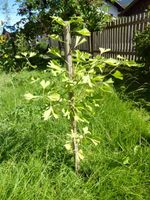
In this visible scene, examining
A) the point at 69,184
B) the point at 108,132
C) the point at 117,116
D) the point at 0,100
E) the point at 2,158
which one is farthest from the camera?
the point at 0,100

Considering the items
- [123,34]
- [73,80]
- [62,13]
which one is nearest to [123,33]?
[123,34]

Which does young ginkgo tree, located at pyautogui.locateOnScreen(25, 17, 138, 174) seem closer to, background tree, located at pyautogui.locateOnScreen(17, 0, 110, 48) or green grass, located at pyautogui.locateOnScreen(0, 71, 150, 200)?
green grass, located at pyautogui.locateOnScreen(0, 71, 150, 200)

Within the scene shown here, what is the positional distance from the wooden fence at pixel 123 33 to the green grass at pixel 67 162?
567 centimetres

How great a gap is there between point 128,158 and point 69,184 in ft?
1.93

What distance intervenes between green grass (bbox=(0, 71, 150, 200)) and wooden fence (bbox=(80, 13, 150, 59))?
5.67 meters

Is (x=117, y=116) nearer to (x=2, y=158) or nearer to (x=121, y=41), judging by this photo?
(x=2, y=158)

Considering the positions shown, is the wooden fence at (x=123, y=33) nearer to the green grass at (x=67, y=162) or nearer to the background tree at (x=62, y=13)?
the background tree at (x=62, y=13)

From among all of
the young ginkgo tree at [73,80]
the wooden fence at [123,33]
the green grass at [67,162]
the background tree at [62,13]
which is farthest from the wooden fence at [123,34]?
the young ginkgo tree at [73,80]

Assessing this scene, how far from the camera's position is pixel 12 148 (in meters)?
2.62

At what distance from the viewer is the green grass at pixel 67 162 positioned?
214cm

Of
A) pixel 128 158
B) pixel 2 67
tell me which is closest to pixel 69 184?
pixel 128 158

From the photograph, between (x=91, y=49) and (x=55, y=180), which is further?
(x=91, y=49)

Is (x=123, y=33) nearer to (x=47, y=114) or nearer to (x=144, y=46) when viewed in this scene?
(x=144, y=46)

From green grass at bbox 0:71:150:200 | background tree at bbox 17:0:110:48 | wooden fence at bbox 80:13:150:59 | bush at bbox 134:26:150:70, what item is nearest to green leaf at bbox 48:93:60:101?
green grass at bbox 0:71:150:200
